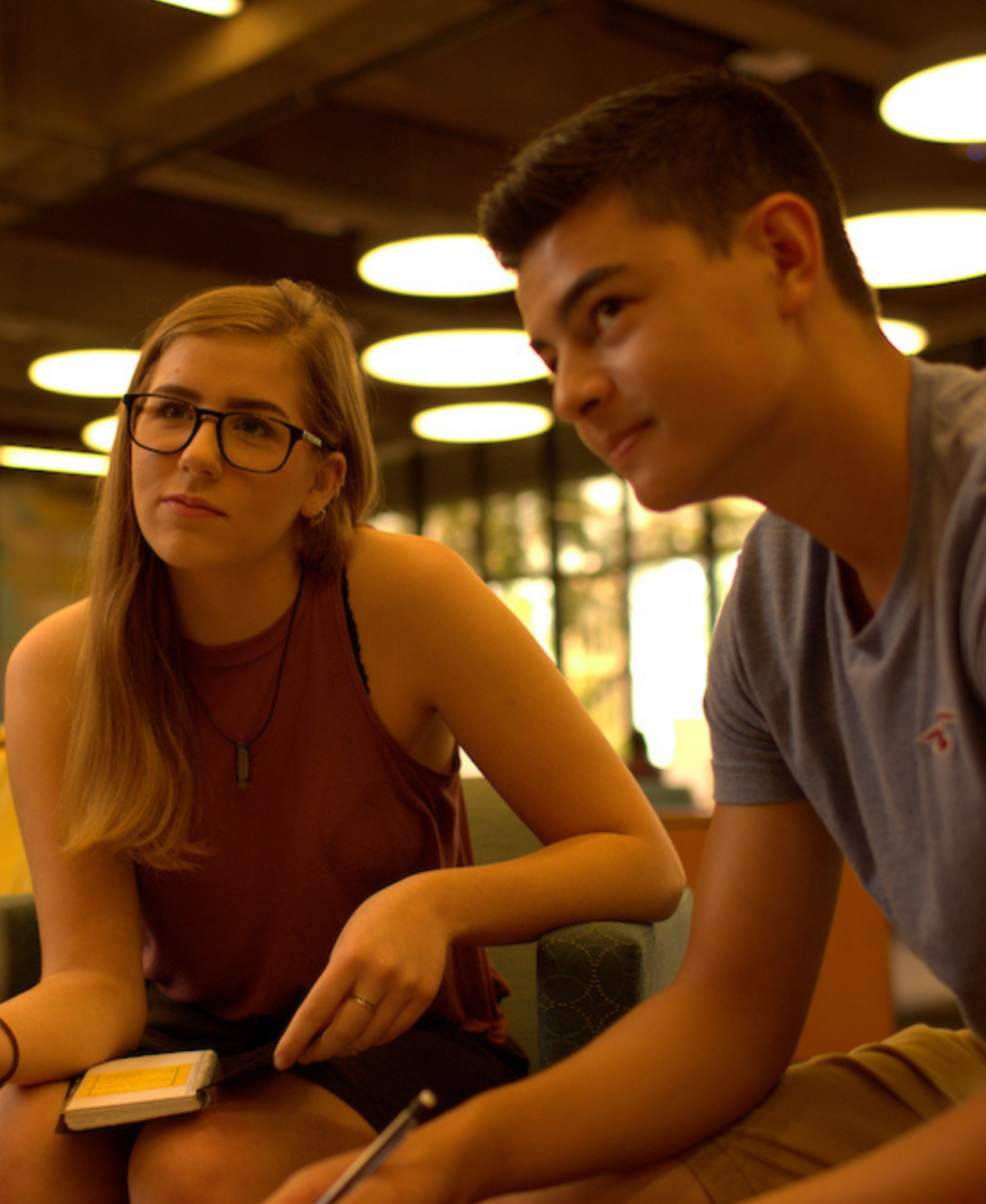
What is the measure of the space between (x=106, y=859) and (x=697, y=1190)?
780mm

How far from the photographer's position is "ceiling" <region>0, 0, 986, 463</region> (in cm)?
525

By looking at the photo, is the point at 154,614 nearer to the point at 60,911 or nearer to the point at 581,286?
the point at 60,911

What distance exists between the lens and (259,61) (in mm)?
5461

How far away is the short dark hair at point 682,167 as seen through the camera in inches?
39.0

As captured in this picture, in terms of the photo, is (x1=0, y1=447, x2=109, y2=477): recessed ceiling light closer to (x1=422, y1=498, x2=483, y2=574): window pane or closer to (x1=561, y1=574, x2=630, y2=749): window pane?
(x1=422, y1=498, x2=483, y2=574): window pane

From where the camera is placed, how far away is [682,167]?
1.00 meters

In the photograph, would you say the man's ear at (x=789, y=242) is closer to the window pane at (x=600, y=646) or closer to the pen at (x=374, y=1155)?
the pen at (x=374, y=1155)

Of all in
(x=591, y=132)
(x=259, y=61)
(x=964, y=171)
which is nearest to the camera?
(x=591, y=132)

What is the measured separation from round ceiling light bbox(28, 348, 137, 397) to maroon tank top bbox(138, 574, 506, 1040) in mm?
4987

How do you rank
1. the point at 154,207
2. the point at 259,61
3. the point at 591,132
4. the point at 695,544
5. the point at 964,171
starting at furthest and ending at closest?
1. the point at 695,544
2. the point at 154,207
3. the point at 964,171
4. the point at 259,61
5. the point at 591,132

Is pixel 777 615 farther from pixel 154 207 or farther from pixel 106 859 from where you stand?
pixel 154 207

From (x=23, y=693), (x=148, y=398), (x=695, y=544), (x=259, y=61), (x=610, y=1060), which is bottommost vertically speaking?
(x=610, y=1060)

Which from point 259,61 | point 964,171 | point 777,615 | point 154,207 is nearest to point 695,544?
point 964,171

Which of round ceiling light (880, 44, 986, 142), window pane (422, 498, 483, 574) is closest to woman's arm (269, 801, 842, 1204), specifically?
round ceiling light (880, 44, 986, 142)
